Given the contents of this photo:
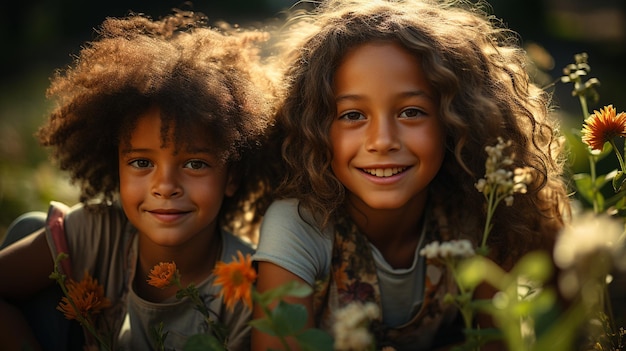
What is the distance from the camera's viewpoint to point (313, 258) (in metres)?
2.17

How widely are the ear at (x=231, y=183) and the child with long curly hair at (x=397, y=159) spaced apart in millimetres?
158

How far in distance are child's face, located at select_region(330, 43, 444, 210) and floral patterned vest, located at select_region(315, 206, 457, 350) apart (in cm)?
19

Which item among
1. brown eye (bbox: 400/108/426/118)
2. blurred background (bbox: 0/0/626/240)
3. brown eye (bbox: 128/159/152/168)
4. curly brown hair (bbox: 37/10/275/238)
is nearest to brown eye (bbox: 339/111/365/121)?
brown eye (bbox: 400/108/426/118)

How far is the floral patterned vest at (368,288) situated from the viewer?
2.25 meters

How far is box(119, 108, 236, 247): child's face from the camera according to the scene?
2.11 m

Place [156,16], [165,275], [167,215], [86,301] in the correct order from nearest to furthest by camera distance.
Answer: [165,275] < [86,301] < [167,215] < [156,16]

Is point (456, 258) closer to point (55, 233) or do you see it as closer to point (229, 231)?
point (229, 231)

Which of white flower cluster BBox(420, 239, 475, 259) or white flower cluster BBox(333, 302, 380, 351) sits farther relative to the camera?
white flower cluster BBox(420, 239, 475, 259)

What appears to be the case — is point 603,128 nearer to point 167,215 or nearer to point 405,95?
point 405,95

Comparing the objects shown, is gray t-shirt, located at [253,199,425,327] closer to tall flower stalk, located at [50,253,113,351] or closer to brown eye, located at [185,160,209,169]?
brown eye, located at [185,160,209,169]

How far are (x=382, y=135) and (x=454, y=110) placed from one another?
0.25 meters

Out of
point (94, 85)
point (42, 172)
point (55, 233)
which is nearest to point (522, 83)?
point (94, 85)

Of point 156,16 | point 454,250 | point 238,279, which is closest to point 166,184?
point 238,279

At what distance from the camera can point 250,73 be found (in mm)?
2324
